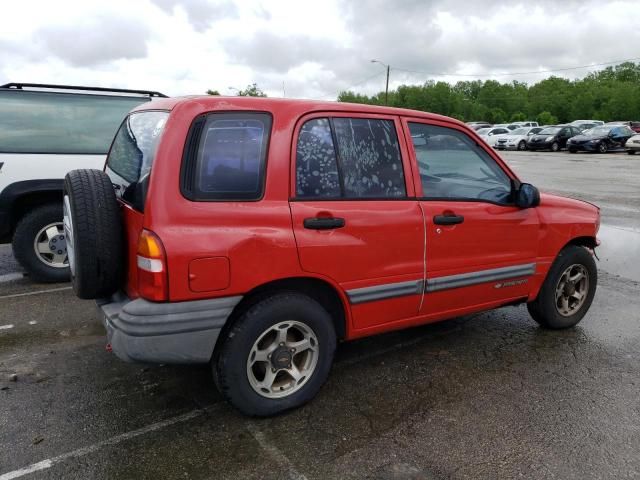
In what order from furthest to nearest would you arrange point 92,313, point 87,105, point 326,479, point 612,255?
1. point 612,255
2. point 87,105
3. point 92,313
4. point 326,479

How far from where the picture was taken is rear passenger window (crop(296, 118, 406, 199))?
2.97m

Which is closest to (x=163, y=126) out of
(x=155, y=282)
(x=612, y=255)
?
(x=155, y=282)

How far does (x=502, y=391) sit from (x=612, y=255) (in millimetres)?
4450

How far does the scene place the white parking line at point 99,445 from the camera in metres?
2.54

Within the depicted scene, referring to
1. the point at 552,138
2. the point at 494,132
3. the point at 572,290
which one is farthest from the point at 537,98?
the point at 572,290

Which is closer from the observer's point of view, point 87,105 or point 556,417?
point 556,417

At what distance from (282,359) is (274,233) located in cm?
74

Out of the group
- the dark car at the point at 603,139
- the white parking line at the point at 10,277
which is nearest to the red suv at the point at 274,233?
the white parking line at the point at 10,277

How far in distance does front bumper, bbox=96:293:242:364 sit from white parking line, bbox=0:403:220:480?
0.49 m

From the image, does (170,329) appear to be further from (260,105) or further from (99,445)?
(260,105)

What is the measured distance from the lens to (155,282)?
2.59 metres

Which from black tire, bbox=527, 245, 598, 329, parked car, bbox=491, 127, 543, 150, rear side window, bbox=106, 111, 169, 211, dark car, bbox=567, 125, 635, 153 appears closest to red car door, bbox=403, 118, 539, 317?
black tire, bbox=527, 245, 598, 329

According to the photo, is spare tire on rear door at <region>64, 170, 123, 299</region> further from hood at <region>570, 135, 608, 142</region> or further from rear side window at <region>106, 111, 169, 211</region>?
hood at <region>570, 135, 608, 142</region>

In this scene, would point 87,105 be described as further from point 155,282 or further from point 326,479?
point 326,479
